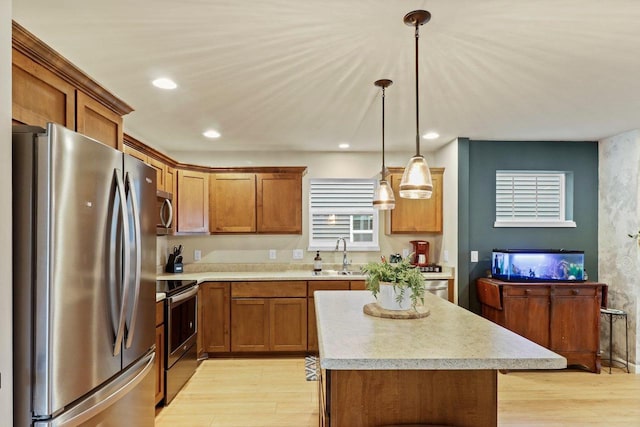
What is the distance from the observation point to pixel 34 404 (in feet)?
4.32

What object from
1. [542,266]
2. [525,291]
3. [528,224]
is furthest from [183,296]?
[528,224]

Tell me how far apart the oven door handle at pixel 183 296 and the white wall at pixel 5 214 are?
1730 millimetres

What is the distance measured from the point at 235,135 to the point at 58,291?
2.76m

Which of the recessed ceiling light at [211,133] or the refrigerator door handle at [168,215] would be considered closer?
the refrigerator door handle at [168,215]

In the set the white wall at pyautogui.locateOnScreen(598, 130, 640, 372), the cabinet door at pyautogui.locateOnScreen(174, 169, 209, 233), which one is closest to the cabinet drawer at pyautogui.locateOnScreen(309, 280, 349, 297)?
the cabinet door at pyautogui.locateOnScreen(174, 169, 209, 233)

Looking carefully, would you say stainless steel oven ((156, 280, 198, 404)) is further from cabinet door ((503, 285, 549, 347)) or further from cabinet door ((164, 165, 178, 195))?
cabinet door ((503, 285, 549, 347))

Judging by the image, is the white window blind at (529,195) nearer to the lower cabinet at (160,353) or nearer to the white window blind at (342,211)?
the white window blind at (342,211)

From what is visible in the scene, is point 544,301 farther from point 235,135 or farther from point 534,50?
point 235,135

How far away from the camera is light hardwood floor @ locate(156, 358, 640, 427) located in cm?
270

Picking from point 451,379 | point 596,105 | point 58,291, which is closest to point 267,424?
point 451,379

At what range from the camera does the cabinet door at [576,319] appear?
361cm

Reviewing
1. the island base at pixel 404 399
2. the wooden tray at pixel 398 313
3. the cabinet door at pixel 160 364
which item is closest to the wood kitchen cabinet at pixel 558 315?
the wooden tray at pixel 398 313

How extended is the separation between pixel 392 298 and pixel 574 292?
2.65m

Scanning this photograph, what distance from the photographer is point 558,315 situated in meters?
3.61
